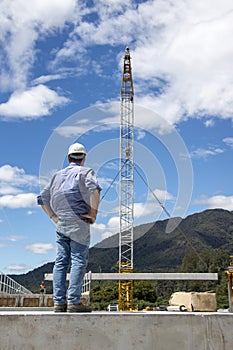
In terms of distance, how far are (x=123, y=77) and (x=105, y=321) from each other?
2547 inches

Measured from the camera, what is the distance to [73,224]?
4.15 metres

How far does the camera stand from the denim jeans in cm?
401

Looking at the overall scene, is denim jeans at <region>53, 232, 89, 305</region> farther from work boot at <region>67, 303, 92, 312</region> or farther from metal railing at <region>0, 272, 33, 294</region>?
metal railing at <region>0, 272, 33, 294</region>

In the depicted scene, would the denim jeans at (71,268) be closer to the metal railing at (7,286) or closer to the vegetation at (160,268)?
the metal railing at (7,286)

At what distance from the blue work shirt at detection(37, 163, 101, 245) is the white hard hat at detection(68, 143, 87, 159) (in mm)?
158

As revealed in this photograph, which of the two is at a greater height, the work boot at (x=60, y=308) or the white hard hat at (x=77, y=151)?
the white hard hat at (x=77, y=151)

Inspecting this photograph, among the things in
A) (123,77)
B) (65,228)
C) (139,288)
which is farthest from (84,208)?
(139,288)

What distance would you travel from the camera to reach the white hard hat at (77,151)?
454 centimetres

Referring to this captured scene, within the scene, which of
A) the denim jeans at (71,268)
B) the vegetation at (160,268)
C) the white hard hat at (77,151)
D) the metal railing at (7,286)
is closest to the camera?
the denim jeans at (71,268)

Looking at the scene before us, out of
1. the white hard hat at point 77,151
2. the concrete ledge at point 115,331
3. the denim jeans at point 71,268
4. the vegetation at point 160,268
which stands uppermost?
the vegetation at point 160,268

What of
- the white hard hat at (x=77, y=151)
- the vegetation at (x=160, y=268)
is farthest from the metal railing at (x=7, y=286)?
the white hard hat at (x=77, y=151)

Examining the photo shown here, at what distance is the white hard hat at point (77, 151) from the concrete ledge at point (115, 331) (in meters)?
1.74

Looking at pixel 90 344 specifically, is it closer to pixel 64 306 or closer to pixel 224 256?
pixel 64 306

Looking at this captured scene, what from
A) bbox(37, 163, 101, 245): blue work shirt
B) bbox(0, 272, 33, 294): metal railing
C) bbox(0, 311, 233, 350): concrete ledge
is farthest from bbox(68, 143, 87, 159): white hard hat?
bbox(0, 272, 33, 294): metal railing
